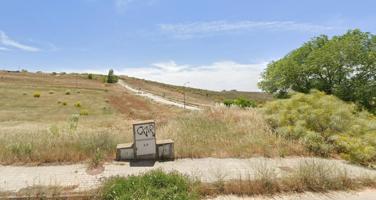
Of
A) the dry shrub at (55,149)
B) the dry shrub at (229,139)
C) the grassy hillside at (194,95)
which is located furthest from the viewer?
the grassy hillside at (194,95)

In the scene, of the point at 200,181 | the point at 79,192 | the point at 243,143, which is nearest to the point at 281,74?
the point at 243,143

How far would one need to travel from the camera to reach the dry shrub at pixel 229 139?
7.99m

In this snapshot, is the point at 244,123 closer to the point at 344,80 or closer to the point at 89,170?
the point at 89,170

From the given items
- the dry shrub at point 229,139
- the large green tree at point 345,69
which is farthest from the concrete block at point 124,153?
the large green tree at point 345,69

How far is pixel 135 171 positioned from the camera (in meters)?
6.50

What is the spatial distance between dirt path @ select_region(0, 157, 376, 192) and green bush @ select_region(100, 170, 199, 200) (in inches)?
21.3

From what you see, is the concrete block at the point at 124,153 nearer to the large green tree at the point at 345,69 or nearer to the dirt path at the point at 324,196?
the dirt path at the point at 324,196

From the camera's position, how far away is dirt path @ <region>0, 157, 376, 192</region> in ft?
18.9

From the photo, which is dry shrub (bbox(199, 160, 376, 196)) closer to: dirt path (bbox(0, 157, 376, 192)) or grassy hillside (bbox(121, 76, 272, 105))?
dirt path (bbox(0, 157, 376, 192))

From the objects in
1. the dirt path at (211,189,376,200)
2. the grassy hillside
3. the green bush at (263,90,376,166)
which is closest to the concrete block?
the dirt path at (211,189,376,200)

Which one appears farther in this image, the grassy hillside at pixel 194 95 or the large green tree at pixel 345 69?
the grassy hillside at pixel 194 95

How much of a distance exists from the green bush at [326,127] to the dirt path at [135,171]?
2.31ft

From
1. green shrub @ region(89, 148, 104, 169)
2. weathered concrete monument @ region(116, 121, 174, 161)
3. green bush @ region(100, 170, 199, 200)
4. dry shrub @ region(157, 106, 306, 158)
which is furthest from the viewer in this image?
dry shrub @ region(157, 106, 306, 158)

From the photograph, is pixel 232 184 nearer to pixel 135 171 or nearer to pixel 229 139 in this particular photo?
pixel 135 171
